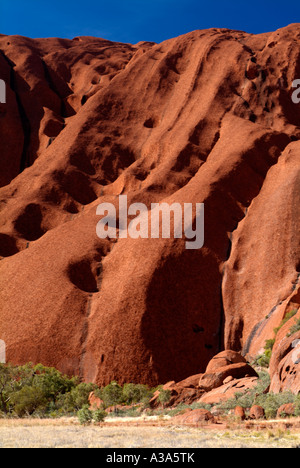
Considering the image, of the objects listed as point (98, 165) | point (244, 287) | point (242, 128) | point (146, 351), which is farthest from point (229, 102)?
point (146, 351)

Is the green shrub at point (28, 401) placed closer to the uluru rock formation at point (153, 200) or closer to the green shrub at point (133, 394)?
the green shrub at point (133, 394)

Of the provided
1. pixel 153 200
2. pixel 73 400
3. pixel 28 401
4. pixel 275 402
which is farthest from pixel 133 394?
pixel 153 200

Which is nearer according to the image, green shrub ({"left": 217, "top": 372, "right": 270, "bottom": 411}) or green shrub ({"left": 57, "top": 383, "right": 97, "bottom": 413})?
green shrub ({"left": 217, "top": 372, "right": 270, "bottom": 411})

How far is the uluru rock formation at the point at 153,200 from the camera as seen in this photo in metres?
36.8

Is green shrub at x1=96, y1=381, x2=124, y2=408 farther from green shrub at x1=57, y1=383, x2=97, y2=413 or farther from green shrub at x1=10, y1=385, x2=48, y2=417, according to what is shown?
green shrub at x1=10, y1=385, x2=48, y2=417

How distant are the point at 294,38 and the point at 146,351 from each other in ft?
187

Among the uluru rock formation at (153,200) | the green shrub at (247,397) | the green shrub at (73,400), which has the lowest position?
the green shrub at (73,400)

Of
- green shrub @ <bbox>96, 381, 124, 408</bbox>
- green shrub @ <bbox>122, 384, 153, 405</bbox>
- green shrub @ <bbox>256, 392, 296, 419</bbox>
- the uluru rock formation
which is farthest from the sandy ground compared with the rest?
green shrub @ <bbox>122, 384, 153, 405</bbox>

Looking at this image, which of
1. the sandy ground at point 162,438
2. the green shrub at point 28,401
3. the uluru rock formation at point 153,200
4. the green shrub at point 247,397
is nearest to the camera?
the sandy ground at point 162,438

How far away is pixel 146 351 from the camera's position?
35.4 meters

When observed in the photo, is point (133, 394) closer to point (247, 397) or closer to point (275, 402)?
point (247, 397)

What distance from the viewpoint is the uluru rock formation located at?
121 ft

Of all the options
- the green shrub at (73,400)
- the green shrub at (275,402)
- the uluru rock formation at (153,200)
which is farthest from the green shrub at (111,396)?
the green shrub at (275,402)

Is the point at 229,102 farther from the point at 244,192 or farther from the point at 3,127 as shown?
the point at 3,127
